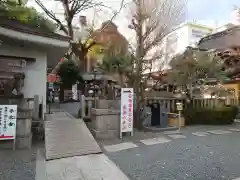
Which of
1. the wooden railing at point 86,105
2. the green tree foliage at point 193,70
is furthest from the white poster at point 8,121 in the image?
the green tree foliage at point 193,70

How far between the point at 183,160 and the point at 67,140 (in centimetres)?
369

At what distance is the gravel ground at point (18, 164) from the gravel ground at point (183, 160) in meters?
2.23

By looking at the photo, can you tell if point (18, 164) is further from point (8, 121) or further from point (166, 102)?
point (166, 102)

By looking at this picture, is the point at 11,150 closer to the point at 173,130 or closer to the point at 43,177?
the point at 43,177

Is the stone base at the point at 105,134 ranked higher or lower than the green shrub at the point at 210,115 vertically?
lower

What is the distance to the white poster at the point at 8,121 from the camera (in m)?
7.07

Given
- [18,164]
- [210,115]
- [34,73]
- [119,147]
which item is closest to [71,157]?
[18,164]

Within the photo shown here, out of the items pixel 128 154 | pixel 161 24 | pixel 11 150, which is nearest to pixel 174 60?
pixel 161 24

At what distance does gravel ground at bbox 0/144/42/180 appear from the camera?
5121mm

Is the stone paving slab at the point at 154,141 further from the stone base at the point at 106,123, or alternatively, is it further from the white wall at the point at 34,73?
the white wall at the point at 34,73

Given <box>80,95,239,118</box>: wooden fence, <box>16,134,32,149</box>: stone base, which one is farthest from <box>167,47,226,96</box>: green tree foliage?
<box>16,134,32,149</box>: stone base

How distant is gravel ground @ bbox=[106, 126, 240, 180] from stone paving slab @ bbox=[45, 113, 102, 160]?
0.85 meters

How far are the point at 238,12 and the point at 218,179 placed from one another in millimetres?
12355

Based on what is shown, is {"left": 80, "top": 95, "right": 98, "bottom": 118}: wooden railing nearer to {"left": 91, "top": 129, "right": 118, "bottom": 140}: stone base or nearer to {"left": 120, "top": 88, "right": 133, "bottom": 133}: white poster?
{"left": 91, "top": 129, "right": 118, "bottom": 140}: stone base
